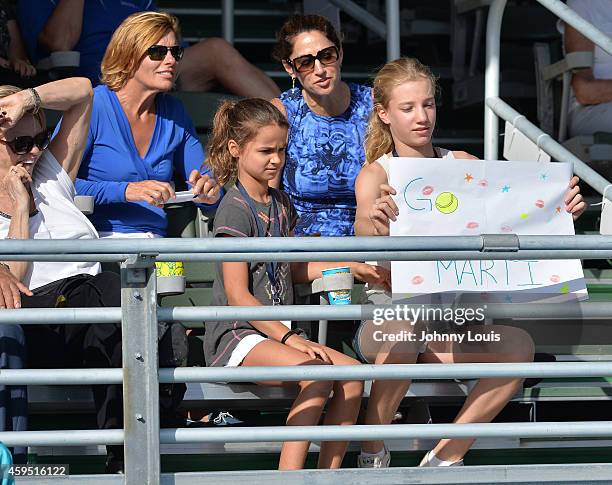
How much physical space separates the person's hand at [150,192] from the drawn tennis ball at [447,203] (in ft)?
3.52

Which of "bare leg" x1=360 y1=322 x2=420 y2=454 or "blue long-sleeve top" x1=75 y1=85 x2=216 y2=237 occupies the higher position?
"blue long-sleeve top" x1=75 y1=85 x2=216 y2=237

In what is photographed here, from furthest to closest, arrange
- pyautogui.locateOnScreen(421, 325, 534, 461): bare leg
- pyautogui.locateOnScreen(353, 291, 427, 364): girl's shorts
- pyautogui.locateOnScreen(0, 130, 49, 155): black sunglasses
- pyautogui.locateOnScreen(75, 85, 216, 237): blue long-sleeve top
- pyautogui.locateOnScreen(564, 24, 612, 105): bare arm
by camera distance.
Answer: pyautogui.locateOnScreen(564, 24, 612, 105): bare arm, pyautogui.locateOnScreen(75, 85, 216, 237): blue long-sleeve top, pyautogui.locateOnScreen(0, 130, 49, 155): black sunglasses, pyautogui.locateOnScreen(421, 325, 534, 461): bare leg, pyautogui.locateOnScreen(353, 291, 427, 364): girl's shorts

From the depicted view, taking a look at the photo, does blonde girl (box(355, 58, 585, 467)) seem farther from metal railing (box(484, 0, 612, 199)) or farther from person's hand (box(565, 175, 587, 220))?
metal railing (box(484, 0, 612, 199))

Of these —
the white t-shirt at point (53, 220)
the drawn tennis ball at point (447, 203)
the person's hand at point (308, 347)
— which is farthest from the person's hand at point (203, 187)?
the drawn tennis ball at point (447, 203)

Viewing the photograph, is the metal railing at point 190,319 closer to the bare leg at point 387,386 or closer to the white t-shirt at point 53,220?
the bare leg at point 387,386

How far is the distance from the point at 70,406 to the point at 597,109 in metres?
2.86

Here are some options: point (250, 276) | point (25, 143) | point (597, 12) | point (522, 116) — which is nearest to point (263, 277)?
point (250, 276)

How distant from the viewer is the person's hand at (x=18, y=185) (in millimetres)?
4086

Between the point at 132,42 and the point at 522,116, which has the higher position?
the point at 132,42

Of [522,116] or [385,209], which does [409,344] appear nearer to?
[385,209]

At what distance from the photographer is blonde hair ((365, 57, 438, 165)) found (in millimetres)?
4395

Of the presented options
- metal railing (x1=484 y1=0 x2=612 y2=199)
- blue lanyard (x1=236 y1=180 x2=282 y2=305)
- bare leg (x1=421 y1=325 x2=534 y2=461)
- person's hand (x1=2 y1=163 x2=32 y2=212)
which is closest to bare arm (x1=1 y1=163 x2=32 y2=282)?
person's hand (x1=2 y1=163 x2=32 y2=212)

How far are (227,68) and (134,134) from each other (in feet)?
3.31

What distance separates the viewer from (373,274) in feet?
13.6
